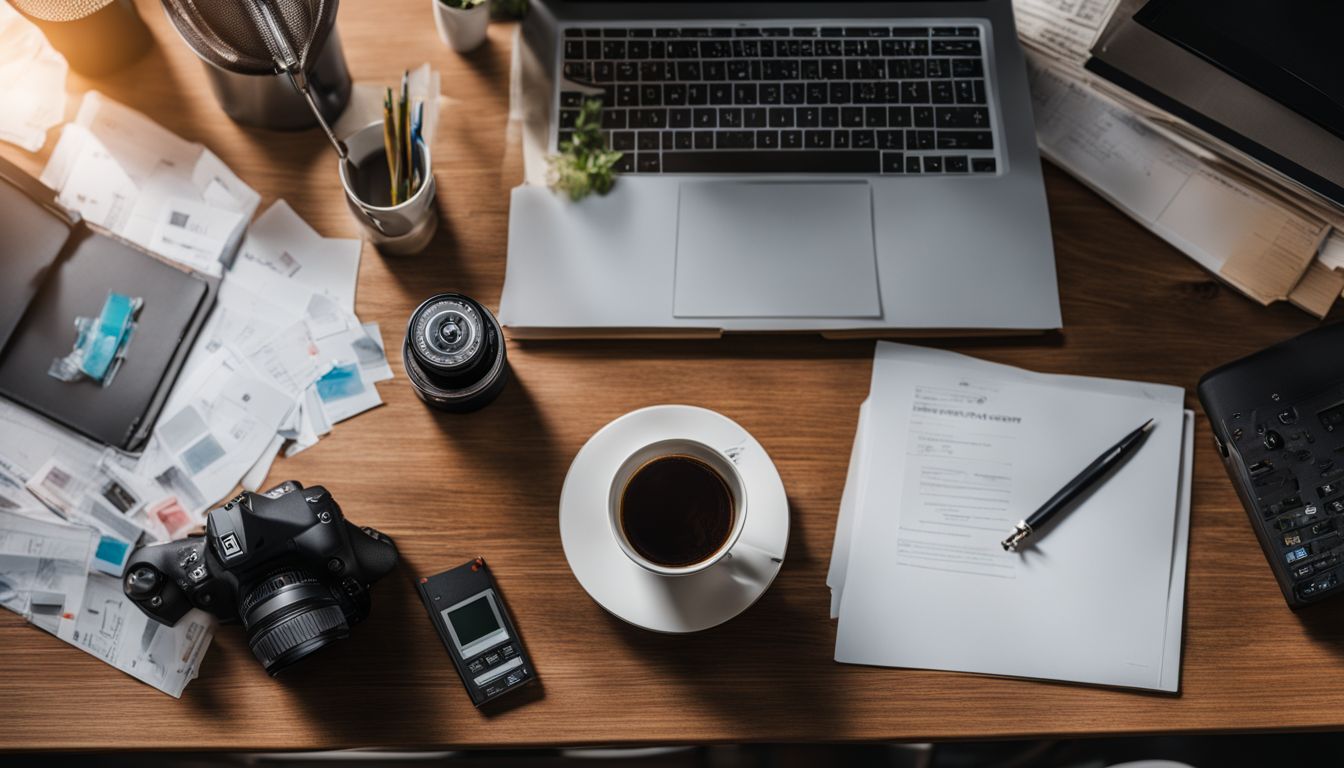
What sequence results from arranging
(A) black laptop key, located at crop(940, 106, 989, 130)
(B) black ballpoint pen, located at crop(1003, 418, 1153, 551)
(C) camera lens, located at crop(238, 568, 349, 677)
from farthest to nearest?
(A) black laptop key, located at crop(940, 106, 989, 130)
(B) black ballpoint pen, located at crop(1003, 418, 1153, 551)
(C) camera lens, located at crop(238, 568, 349, 677)

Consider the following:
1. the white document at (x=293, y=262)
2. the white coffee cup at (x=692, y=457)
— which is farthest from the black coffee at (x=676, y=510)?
the white document at (x=293, y=262)

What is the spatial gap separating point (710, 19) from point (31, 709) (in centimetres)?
98

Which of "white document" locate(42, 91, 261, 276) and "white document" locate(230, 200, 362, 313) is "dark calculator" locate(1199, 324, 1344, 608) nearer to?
"white document" locate(230, 200, 362, 313)

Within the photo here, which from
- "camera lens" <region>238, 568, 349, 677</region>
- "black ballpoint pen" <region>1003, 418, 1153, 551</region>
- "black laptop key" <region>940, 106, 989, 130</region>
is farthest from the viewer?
"black laptop key" <region>940, 106, 989, 130</region>

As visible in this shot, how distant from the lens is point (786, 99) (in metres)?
0.98

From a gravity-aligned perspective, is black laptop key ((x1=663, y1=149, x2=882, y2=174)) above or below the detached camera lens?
above

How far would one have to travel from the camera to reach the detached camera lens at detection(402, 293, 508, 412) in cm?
84

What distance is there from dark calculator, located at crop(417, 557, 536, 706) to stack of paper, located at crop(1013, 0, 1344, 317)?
77 cm

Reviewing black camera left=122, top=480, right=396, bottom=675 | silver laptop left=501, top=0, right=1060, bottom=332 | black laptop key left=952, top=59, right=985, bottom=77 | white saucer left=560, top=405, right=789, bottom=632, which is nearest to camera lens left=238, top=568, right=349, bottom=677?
black camera left=122, top=480, right=396, bottom=675

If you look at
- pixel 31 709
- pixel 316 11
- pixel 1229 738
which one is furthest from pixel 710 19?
pixel 1229 738

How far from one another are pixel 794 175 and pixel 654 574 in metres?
0.45

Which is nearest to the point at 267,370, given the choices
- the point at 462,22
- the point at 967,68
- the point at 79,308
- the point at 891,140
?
the point at 79,308

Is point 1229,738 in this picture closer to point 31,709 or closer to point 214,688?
point 214,688

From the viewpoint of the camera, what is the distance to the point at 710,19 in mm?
1016
